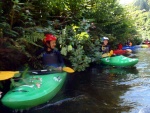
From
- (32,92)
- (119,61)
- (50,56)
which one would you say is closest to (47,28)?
(50,56)

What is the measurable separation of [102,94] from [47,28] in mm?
2025

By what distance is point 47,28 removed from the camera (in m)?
5.52

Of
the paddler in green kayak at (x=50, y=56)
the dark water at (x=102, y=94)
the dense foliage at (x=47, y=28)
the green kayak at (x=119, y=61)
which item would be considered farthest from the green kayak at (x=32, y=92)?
the green kayak at (x=119, y=61)

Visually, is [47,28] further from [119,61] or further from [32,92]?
[119,61]

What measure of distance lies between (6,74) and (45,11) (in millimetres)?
2519

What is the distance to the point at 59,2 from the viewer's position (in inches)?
237

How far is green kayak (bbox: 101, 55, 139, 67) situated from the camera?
337 inches

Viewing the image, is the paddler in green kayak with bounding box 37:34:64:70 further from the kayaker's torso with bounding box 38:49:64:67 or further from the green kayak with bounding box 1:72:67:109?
the green kayak with bounding box 1:72:67:109

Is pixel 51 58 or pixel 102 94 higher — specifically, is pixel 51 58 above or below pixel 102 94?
above

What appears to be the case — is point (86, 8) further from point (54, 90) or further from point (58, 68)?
point (54, 90)

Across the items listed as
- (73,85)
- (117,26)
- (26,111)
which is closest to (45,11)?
(73,85)

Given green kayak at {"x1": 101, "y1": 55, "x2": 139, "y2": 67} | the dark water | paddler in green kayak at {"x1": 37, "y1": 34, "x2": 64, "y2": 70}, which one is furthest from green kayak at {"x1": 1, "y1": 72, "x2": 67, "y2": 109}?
green kayak at {"x1": 101, "y1": 55, "x2": 139, "y2": 67}

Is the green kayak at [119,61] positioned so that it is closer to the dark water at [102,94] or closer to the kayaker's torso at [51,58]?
the dark water at [102,94]

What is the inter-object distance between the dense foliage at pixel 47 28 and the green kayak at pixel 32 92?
59 cm
